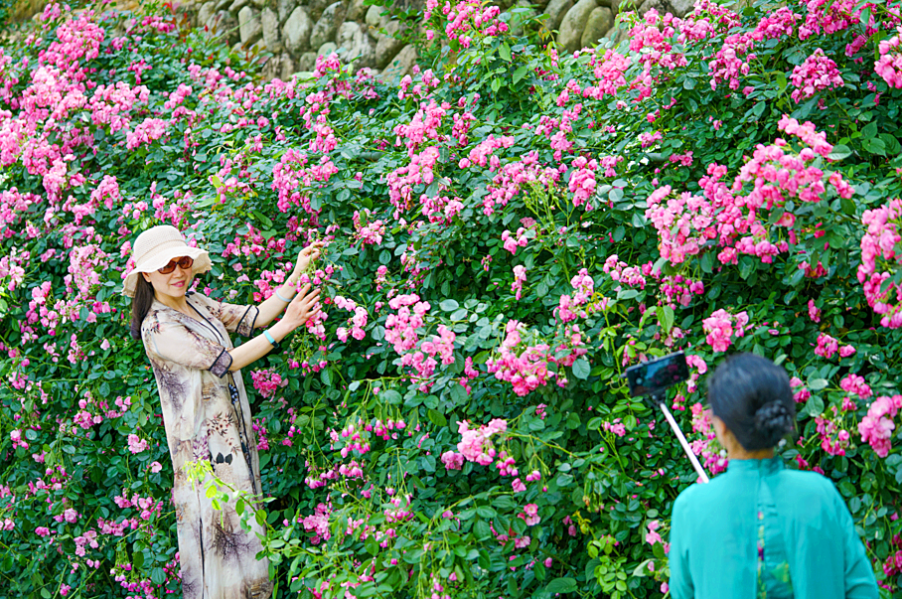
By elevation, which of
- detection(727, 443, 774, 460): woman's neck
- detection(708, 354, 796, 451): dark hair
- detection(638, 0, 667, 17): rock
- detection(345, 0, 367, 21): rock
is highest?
detection(345, 0, 367, 21): rock

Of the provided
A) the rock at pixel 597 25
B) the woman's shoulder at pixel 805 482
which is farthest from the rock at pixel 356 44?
the woman's shoulder at pixel 805 482

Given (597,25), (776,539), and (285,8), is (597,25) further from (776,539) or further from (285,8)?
→ (776,539)

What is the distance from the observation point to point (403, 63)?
16.9 feet

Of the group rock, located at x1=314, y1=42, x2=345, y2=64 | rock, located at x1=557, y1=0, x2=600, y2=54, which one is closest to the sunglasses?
rock, located at x1=557, y1=0, x2=600, y2=54

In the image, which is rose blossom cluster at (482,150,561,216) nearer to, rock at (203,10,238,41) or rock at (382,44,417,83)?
rock at (382,44,417,83)

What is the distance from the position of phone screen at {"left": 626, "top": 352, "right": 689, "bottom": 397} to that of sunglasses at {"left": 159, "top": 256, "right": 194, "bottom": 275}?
1851 mm

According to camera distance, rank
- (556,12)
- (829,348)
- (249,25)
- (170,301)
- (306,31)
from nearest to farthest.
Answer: (829,348), (170,301), (556,12), (306,31), (249,25)

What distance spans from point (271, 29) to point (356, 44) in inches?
35.3

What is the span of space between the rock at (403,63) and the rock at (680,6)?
5.29 ft

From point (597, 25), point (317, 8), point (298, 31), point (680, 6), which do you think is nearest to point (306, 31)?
point (298, 31)

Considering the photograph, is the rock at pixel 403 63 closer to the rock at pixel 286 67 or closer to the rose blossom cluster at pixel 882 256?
the rock at pixel 286 67

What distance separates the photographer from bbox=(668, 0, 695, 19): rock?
4035 millimetres

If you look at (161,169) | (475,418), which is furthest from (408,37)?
(475,418)

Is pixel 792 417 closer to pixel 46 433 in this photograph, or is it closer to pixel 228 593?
pixel 228 593
